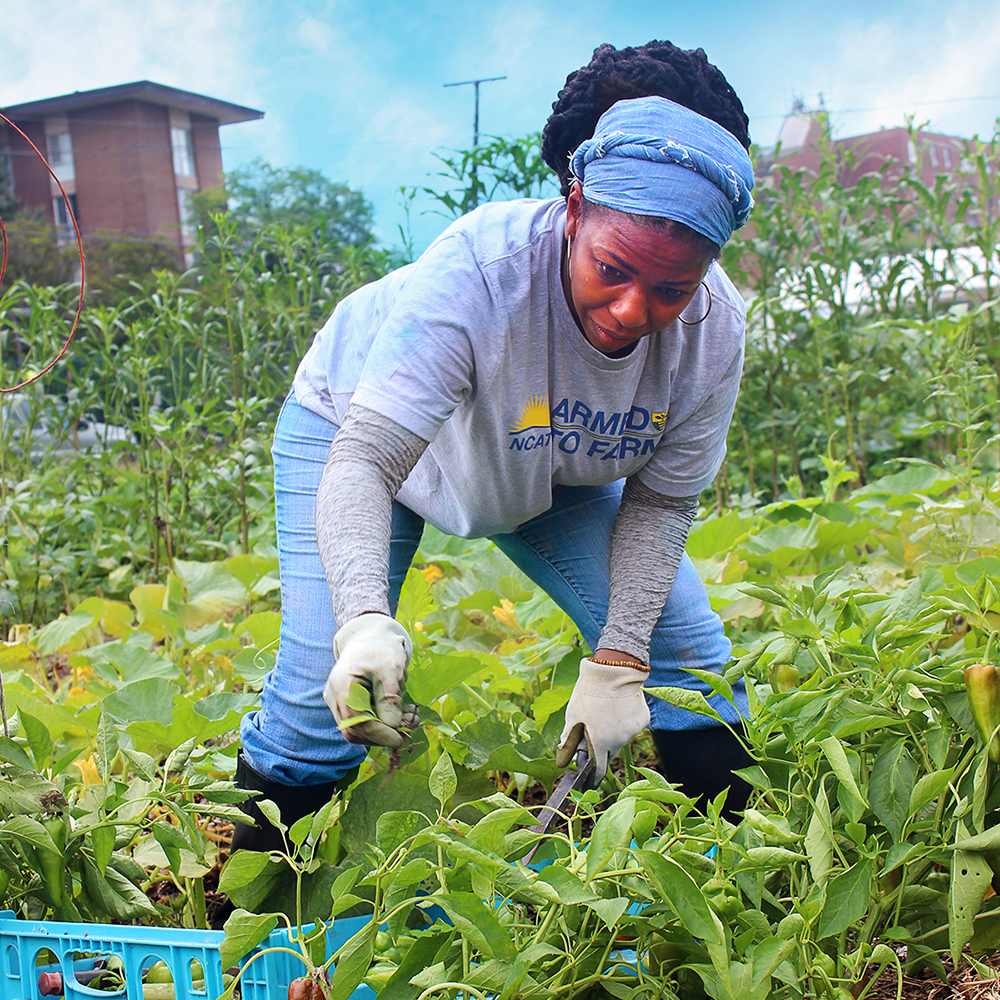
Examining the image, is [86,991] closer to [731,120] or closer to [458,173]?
[731,120]

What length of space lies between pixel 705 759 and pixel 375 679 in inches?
28.5

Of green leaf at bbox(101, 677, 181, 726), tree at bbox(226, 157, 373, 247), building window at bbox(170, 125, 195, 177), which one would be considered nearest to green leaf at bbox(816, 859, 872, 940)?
green leaf at bbox(101, 677, 181, 726)

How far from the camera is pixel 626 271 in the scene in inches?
47.1

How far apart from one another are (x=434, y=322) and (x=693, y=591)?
630mm

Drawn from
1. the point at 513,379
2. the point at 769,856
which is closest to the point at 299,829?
the point at 769,856

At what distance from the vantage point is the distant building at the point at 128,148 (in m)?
14.5

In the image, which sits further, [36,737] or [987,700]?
[36,737]

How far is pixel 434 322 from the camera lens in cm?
122

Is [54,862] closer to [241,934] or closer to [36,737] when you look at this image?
[36,737]

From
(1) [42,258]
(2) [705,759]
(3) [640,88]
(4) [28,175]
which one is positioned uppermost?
(4) [28,175]

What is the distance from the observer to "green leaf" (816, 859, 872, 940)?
0.85 m

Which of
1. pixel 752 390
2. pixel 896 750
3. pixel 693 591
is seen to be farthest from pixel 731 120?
pixel 752 390

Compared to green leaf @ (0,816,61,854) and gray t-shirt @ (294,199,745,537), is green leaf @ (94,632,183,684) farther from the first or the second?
green leaf @ (0,816,61,854)

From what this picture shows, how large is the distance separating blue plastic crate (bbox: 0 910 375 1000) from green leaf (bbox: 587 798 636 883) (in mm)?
347
